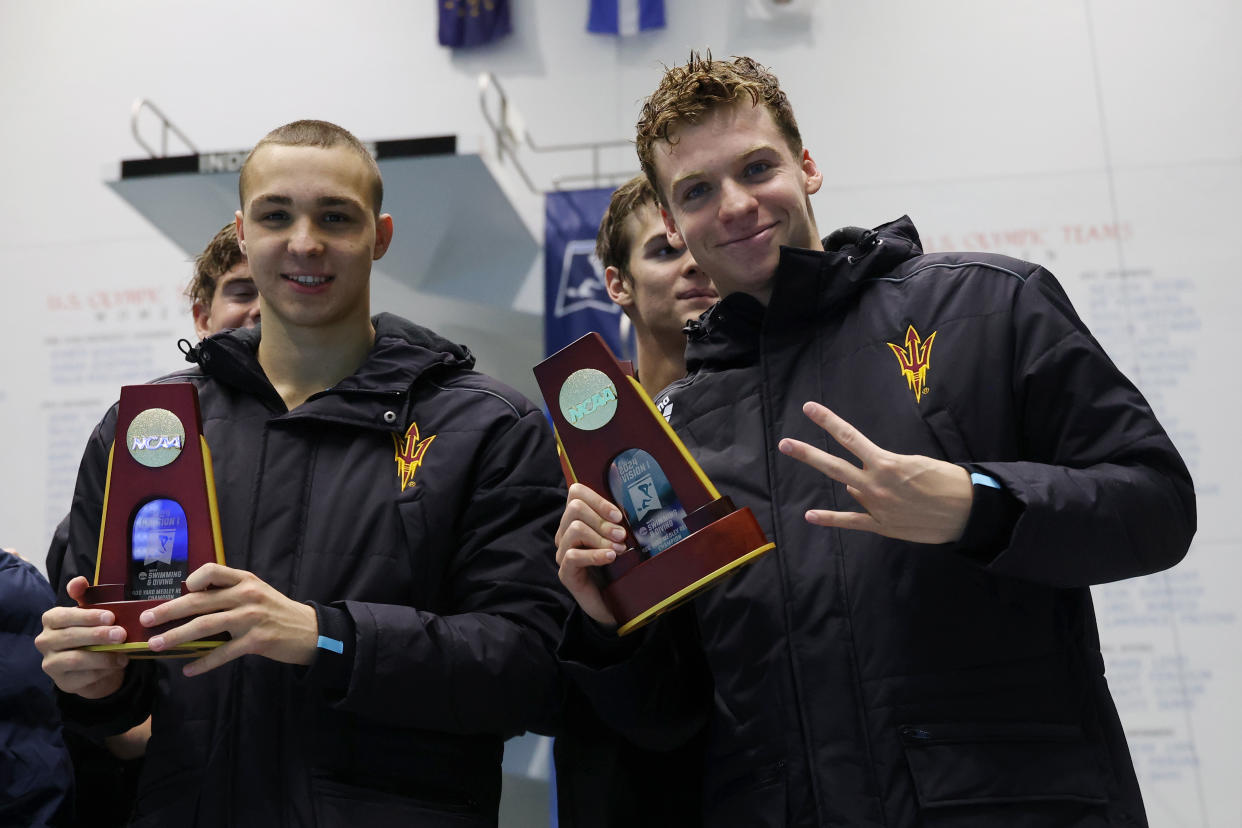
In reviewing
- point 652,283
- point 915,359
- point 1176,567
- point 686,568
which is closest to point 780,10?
point 1176,567

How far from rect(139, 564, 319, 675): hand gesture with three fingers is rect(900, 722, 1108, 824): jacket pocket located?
2.62 ft

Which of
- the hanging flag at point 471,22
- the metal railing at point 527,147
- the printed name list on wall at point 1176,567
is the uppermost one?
the hanging flag at point 471,22

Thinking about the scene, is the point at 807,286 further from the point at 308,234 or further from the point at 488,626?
the point at 308,234

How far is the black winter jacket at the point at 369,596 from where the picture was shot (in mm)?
1596

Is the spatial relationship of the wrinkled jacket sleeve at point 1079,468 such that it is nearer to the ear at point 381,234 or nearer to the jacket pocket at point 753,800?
the jacket pocket at point 753,800

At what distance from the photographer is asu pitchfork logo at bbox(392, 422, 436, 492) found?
1791mm

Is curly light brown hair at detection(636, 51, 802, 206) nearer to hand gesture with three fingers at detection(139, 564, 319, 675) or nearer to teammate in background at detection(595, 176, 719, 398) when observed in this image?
teammate in background at detection(595, 176, 719, 398)

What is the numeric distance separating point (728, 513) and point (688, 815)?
0.59 m

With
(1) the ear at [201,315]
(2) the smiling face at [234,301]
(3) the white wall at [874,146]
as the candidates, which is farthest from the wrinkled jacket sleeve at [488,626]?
(3) the white wall at [874,146]

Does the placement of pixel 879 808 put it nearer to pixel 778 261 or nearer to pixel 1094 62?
pixel 778 261

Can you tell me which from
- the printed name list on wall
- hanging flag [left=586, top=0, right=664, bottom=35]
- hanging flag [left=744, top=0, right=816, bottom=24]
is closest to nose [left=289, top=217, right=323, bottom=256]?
the printed name list on wall

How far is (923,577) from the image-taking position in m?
1.45

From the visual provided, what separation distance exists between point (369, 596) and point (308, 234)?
2.13 feet

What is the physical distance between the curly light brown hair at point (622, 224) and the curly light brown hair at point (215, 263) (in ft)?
3.03
